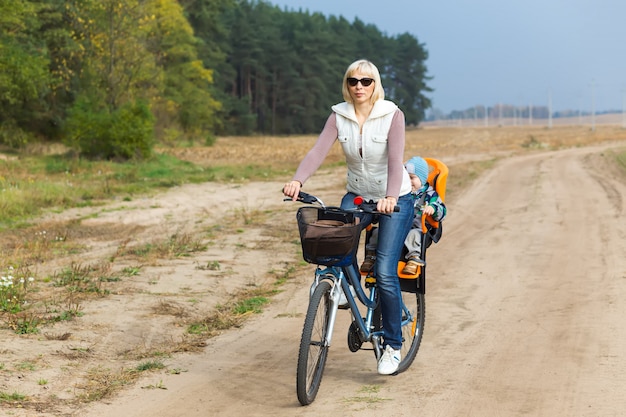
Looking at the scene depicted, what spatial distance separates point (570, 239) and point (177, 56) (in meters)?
49.3

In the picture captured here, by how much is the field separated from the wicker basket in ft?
3.27

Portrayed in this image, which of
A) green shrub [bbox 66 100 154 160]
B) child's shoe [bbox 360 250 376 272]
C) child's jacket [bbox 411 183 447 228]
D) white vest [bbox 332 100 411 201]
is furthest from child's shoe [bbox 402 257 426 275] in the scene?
green shrub [bbox 66 100 154 160]

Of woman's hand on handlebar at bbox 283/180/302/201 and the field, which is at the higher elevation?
woman's hand on handlebar at bbox 283/180/302/201

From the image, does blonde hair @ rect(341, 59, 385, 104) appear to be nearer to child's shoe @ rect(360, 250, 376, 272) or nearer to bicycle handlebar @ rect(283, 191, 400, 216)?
bicycle handlebar @ rect(283, 191, 400, 216)

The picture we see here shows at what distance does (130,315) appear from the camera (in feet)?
28.1

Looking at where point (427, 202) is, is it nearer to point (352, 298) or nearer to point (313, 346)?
point (352, 298)

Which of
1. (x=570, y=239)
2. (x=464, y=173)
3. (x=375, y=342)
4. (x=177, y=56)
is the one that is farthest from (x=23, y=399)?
(x=177, y=56)

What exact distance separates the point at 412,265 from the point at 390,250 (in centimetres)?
54

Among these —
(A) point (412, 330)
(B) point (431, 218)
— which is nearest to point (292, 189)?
(B) point (431, 218)

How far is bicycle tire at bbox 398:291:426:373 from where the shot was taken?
6.82m

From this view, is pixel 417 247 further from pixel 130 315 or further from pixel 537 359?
pixel 130 315

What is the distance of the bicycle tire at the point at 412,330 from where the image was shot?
6.82 meters

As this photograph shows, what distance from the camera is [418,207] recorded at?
653 cm

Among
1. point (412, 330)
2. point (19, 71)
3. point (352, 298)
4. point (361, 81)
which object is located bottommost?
point (412, 330)
